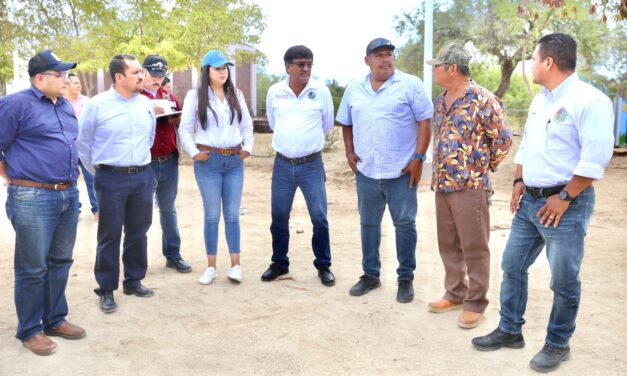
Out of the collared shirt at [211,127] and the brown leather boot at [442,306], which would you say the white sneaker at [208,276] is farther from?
the brown leather boot at [442,306]

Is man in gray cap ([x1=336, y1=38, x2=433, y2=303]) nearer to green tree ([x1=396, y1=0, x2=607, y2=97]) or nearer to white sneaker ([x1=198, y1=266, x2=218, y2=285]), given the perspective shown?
white sneaker ([x1=198, y1=266, x2=218, y2=285])

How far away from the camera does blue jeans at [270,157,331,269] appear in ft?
16.5

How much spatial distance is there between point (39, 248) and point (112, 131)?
1038 millimetres

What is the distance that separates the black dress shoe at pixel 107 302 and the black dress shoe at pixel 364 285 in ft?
6.09

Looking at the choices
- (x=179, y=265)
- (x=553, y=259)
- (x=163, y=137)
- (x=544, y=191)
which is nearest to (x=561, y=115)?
(x=544, y=191)

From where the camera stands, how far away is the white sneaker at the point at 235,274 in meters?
5.15

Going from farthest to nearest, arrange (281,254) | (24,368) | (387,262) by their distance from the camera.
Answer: (387,262) < (281,254) < (24,368)

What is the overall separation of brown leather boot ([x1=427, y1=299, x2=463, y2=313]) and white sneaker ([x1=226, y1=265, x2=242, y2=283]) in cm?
166

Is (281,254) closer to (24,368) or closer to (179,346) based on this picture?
(179,346)

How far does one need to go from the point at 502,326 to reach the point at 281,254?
7.07ft

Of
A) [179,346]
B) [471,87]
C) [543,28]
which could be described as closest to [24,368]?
[179,346]

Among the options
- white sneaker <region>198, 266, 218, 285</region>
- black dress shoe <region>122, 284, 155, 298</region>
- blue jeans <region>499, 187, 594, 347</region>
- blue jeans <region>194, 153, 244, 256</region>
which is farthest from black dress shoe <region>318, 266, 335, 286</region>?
blue jeans <region>499, 187, 594, 347</region>

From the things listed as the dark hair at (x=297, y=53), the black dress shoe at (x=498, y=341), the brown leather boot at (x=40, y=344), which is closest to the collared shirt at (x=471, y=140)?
the black dress shoe at (x=498, y=341)

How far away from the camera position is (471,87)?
3996mm
